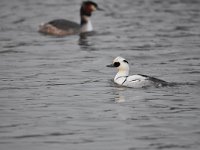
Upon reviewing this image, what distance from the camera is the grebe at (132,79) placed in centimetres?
1678

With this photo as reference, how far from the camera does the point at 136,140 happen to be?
41.0ft

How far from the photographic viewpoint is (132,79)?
17094 millimetres

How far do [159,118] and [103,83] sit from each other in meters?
4.05

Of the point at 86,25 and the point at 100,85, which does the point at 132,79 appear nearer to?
the point at 100,85

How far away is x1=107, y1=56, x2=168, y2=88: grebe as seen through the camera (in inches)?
661

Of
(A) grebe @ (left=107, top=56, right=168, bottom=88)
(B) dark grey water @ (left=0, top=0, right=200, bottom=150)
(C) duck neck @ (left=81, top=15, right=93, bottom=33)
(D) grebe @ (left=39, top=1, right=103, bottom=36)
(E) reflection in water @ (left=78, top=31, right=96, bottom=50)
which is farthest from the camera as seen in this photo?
(C) duck neck @ (left=81, top=15, right=93, bottom=33)

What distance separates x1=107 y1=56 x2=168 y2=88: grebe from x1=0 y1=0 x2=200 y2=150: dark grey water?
0.59 ft

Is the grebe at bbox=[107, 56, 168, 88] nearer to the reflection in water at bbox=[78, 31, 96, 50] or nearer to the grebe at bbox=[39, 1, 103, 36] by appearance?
the reflection in water at bbox=[78, 31, 96, 50]

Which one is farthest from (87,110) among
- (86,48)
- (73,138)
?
(86,48)

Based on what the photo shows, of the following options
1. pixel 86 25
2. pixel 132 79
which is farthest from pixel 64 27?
pixel 132 79

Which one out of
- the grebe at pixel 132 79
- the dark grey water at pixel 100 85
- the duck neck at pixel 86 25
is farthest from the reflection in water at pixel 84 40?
the grebe at pixel 132 79

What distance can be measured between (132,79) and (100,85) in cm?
88

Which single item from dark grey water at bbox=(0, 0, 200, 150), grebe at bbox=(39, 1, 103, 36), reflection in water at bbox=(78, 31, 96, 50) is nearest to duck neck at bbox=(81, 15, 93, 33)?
grebe at bbox=(39, 1, 103, 36)

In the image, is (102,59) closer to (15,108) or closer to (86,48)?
(86,48)
